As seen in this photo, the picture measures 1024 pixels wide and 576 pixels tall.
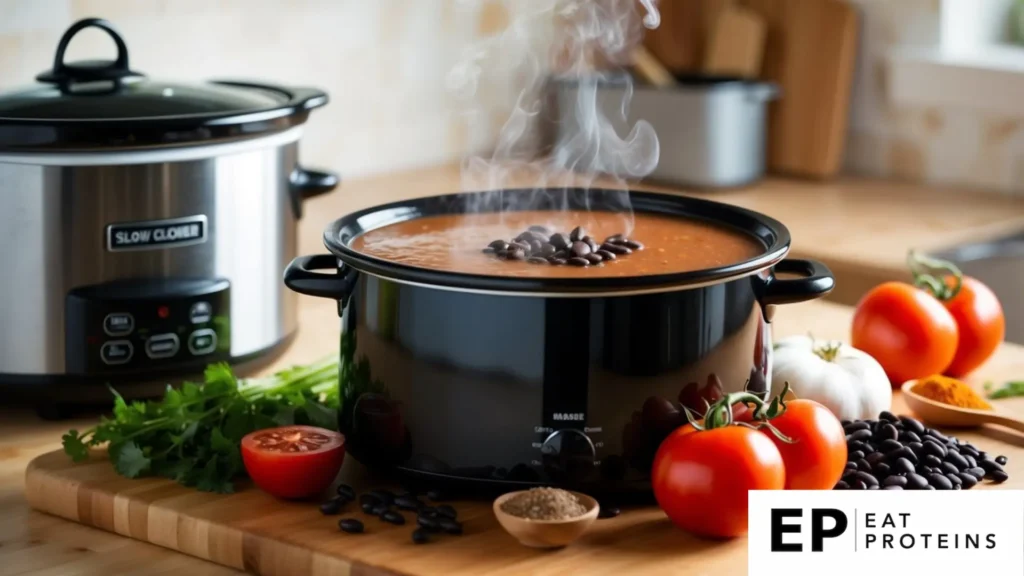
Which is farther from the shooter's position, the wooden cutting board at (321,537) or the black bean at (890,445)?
the black bean at (890,445)

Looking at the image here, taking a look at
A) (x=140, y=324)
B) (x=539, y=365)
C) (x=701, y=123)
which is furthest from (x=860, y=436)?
(x=701, y=123)

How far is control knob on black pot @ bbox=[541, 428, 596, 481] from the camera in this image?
1238 mm

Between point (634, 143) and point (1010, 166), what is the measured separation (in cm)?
81

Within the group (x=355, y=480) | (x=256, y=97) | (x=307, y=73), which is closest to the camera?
(x=355, y=480)

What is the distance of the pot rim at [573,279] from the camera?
1.21 meters

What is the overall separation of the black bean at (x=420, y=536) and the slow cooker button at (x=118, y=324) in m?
0.49

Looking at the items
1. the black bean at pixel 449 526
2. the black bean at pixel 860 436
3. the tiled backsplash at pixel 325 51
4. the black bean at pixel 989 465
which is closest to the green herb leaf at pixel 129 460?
the black bean at pixel 449 526

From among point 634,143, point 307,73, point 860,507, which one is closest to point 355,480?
point 860,507

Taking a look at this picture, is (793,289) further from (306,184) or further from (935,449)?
(306,184)

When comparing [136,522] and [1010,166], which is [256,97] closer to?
[136,522]

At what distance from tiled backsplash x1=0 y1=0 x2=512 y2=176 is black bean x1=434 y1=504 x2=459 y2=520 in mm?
1416

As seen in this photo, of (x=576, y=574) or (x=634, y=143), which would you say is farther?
(x=634, y=143)

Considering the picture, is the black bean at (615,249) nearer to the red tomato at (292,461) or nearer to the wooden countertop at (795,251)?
the red tomato at (292,461)

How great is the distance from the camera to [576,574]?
1.14 meters
